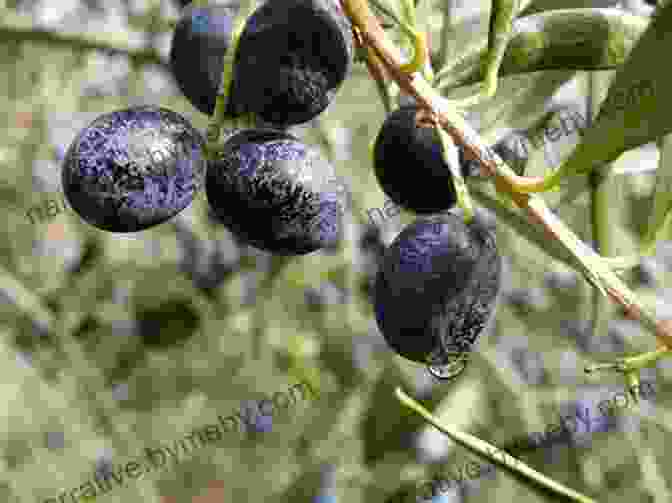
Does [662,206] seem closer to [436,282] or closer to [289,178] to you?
[436,282]

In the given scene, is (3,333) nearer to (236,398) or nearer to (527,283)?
(236,398)

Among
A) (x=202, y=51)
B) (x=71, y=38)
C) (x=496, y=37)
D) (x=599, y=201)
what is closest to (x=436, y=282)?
(x=496, y=37)

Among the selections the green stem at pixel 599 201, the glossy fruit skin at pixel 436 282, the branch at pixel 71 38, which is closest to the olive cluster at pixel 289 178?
the glossy fruit skin at pixel 436 282

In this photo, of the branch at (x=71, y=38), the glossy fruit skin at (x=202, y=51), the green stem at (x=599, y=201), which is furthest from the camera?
the branch at (x=71, y=38)

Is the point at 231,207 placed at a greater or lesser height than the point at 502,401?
greater

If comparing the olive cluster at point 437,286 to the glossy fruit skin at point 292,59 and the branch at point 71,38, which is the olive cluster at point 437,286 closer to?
the glossy fruit skin at point 292,59

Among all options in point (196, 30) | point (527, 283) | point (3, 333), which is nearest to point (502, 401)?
point (527, 283)
